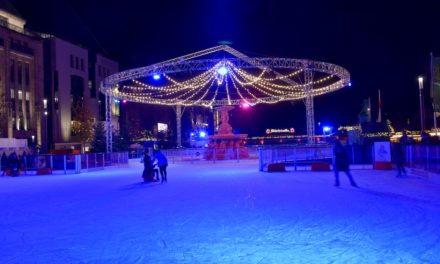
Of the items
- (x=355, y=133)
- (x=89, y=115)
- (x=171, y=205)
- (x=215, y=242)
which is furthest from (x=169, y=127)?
(x=215, y=242)

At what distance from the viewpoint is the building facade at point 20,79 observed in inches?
1884

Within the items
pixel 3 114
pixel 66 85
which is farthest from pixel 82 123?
pixel 3 114

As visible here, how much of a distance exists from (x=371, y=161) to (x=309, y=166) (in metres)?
3.16

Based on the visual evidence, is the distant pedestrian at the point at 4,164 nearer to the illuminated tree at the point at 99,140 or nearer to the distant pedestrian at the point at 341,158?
the illuminated tree at the point at 99,140

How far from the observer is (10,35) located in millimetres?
49281

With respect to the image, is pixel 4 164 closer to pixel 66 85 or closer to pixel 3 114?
pixel 3 114

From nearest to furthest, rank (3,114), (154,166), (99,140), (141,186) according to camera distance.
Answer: (141,186) < (154,166) < (99,140) < (3,114)

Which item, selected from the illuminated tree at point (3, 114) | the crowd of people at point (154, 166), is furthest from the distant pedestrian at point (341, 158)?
the illuminated tree at point (3, 114)

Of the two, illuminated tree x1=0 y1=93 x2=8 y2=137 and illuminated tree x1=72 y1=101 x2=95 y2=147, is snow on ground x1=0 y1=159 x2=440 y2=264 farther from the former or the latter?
illuminated tree x1=72 y1=101 x2=95 y2=147

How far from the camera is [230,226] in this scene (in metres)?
7.68

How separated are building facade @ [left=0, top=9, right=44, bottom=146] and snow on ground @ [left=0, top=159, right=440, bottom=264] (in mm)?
39038

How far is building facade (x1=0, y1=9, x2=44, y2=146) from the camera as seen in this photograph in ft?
157

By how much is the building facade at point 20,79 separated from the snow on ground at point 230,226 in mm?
39038

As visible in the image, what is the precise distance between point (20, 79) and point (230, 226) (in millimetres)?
49259
